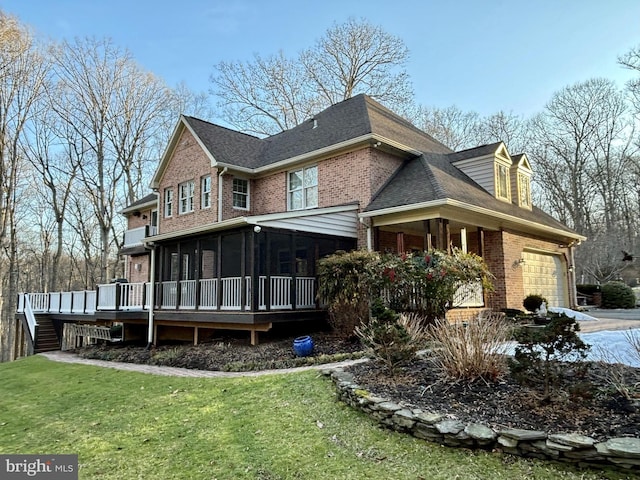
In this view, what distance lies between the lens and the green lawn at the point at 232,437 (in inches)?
148

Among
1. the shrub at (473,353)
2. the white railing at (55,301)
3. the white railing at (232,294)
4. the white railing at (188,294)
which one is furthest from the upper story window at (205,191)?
the shrub at (473,353)

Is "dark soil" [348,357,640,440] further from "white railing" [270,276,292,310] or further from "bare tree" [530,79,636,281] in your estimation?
"bare tree" [530,79,636,281]

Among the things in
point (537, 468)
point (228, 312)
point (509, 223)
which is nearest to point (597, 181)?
point (509, 223)

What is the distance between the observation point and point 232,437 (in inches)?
189

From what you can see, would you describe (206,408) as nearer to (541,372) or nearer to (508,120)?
(541,372)

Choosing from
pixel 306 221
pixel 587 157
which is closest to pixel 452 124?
pixel 587 157

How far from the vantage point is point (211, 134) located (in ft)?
56.3

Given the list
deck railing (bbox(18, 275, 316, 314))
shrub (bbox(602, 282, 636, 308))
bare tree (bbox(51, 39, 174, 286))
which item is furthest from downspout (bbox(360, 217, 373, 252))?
bare tree (bbox(51, 39, 174, 286))

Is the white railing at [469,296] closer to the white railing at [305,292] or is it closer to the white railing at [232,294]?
the white railing at [305,292]

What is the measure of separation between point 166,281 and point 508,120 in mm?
27062

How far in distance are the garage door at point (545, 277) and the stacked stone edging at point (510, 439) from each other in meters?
11.7

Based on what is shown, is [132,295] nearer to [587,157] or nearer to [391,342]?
[391,342]

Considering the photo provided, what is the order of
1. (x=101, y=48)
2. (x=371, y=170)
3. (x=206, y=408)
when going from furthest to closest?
(x=101, y=48) < (x=371, y=170) < (x=206, y=408)

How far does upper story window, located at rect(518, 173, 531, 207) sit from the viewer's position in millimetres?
16422
